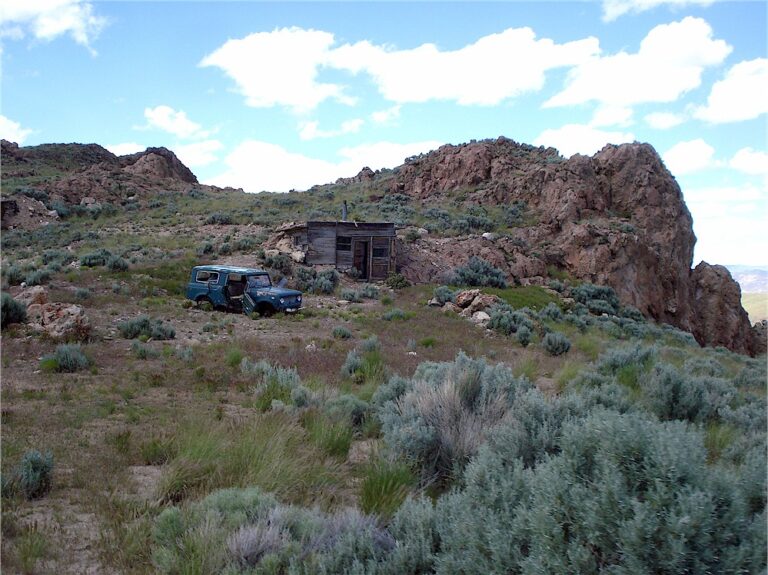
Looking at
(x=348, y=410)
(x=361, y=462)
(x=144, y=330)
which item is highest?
(x=144, y=330)

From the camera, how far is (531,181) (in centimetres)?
3859

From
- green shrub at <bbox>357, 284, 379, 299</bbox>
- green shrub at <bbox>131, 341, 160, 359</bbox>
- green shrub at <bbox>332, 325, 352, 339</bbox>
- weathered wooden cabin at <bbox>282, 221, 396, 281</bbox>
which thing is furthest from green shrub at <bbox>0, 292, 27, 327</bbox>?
weathered wooden cabin at <bbox>282, 221, 396, 281</bbox>

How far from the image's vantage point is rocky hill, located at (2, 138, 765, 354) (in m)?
31.9

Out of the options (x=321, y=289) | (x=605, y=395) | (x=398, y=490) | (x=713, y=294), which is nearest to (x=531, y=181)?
(x=713, y=294)

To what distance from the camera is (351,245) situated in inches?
1192

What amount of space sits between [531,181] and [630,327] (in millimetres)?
16683

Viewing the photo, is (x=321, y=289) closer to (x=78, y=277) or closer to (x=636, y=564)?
(x=78, y=277)

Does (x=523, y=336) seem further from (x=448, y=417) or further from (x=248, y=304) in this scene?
(x=448, y=417)

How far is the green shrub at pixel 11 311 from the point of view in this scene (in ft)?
45.7

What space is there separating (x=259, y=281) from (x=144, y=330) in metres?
6.16

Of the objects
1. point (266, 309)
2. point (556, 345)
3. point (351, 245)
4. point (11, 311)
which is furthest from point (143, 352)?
point (351, 245)

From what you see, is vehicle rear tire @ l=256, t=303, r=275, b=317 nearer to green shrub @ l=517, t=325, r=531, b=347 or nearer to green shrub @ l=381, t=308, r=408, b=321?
green shrub @ l=381, t=308, r=408, b=321

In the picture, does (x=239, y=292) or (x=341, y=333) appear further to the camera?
(x=239, y=292)

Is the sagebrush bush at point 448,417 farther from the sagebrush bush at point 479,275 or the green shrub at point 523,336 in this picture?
the sagebrush bush at point 479,275
